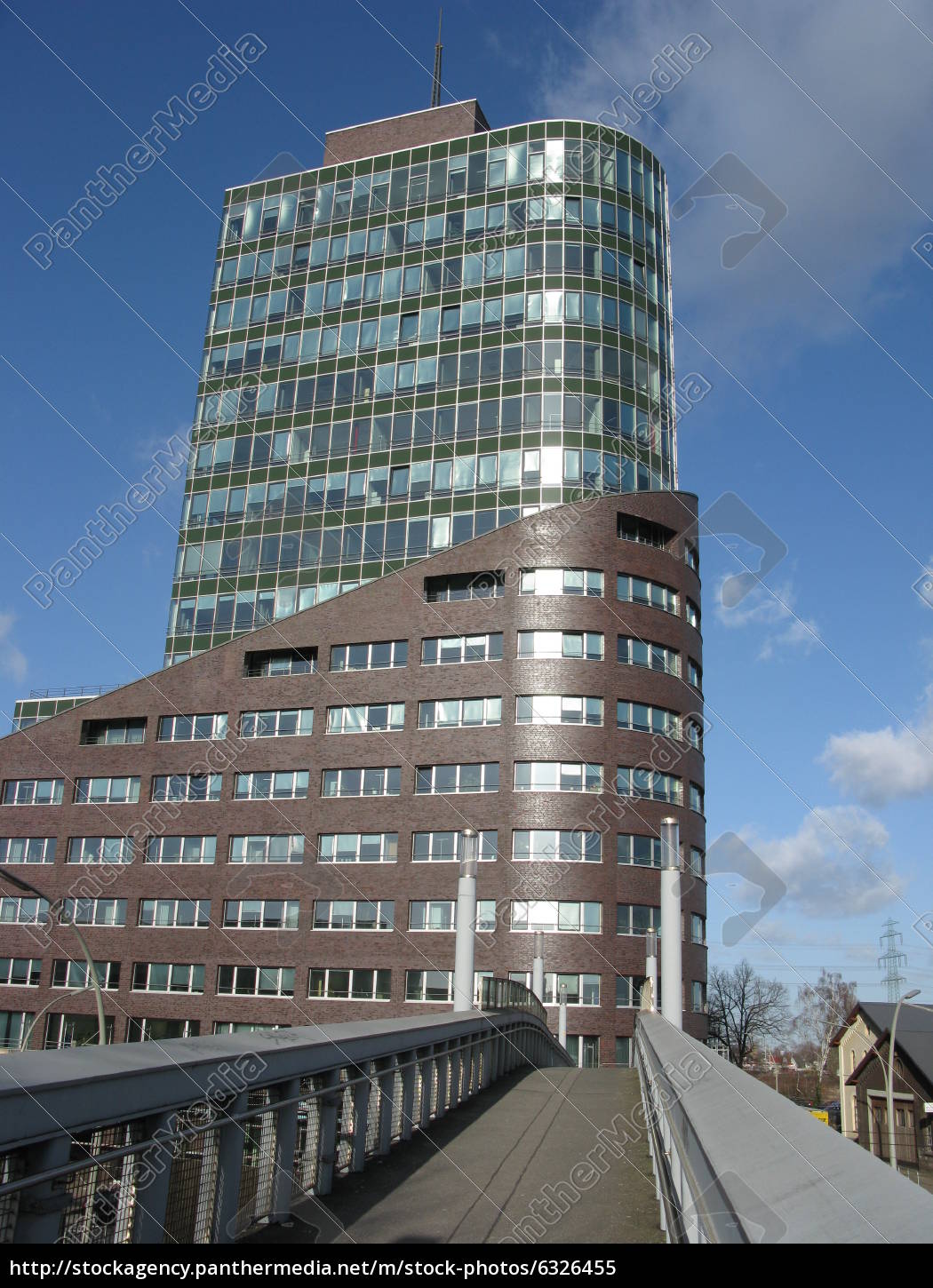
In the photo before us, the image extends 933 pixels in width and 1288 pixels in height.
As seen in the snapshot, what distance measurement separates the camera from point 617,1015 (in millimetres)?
46344

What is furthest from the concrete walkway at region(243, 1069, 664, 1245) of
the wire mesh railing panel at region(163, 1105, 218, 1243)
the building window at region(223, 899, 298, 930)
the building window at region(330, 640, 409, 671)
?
the building window at region(330, 640, 409, 671)

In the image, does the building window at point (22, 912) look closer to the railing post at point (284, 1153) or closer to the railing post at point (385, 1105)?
the railing post at point (385, 1105)

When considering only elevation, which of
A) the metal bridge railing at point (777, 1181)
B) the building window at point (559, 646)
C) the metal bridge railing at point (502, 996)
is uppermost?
the building window at point (559, 646)

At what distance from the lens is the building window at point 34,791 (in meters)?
61.7

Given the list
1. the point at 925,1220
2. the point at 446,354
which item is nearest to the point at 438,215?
the point at 446,354

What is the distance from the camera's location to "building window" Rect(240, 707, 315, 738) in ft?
182

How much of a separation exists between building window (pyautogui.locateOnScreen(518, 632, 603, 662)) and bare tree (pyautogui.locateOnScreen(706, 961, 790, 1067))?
1762 inches

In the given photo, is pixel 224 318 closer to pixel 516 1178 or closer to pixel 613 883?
pixel 613 883

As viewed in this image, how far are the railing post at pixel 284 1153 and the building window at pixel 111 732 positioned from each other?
55.9 meters

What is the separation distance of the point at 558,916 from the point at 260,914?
599 inches

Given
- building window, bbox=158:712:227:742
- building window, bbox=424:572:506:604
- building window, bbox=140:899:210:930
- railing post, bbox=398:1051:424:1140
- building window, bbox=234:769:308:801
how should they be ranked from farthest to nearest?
1. building window, bbox=158:712:227:742
2. building window, bbox=140:899:210:930
3. building window, bbox=234:769:308:801
4. building window, bbox=424:572:506:604
5. railing post, bbox=398:1051:424:1140

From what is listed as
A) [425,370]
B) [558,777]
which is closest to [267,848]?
[558,777]

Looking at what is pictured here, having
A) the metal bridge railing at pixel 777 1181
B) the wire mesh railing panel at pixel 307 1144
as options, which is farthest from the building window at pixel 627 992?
the metal bridge railing at pixel 777 1181

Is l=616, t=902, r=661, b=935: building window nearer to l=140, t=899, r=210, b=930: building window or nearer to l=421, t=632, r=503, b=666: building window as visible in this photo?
l=421, t=632, r=503, b=666: building window
